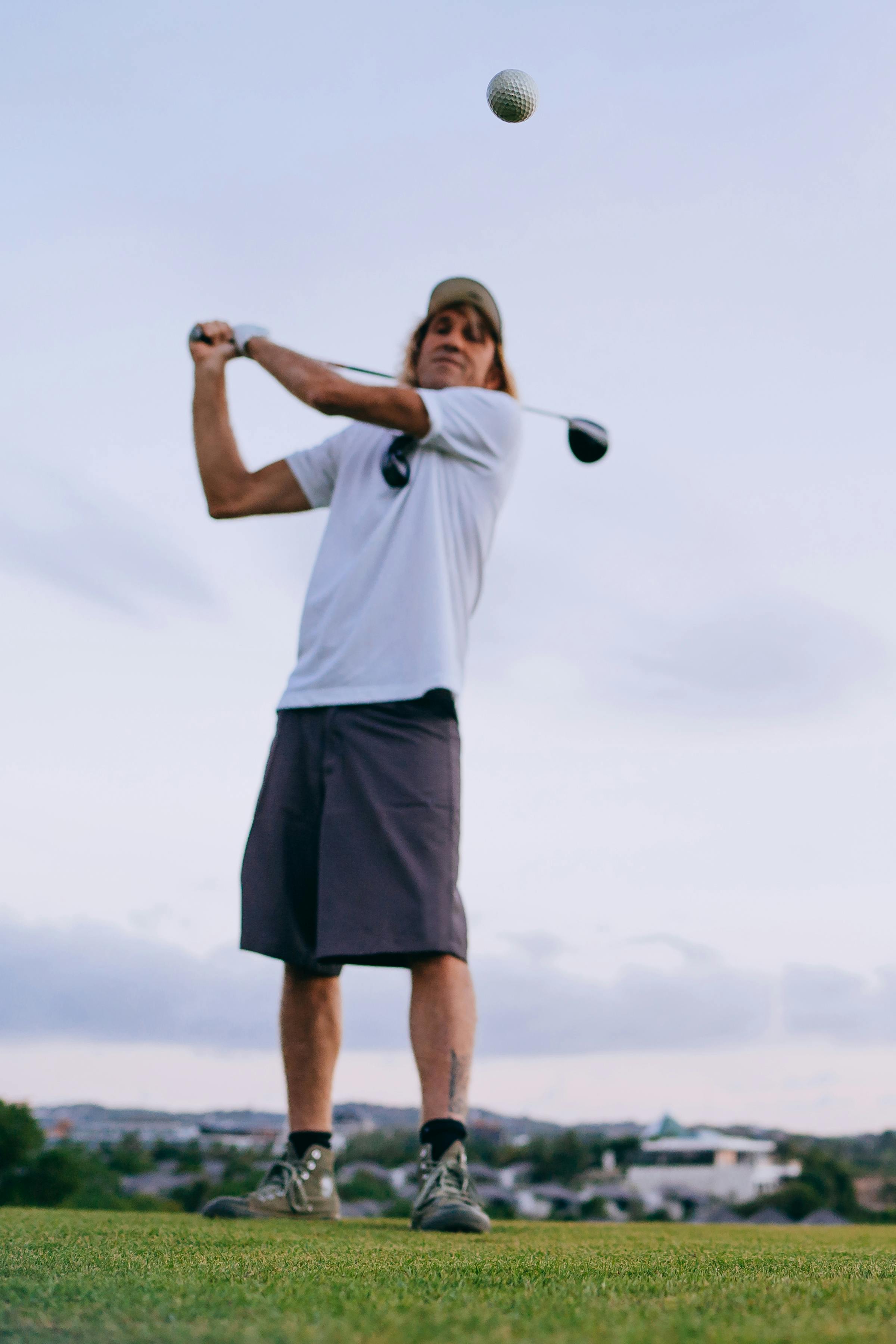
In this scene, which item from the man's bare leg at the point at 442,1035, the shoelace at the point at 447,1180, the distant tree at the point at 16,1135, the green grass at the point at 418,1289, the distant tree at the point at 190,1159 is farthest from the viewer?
the distant tree at the point at 190,1159

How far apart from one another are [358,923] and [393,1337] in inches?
73.6

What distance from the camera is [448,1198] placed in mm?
2605

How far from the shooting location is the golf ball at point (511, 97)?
4168mm

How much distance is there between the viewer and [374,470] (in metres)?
3.43

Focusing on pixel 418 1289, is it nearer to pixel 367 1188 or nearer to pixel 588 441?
pixel 588 441

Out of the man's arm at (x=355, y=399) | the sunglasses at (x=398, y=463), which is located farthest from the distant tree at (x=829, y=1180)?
the man's arm at (x=355, y=399)

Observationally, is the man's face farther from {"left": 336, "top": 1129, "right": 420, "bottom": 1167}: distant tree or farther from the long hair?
{"left": 336, "top": 1129, "right": 420, "bottom": 1167}: distant tree

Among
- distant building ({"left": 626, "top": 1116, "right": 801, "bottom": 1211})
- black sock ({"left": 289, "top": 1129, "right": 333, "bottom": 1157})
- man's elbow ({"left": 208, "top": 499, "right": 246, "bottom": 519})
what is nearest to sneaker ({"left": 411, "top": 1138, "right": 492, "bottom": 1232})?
black sock ({"left": 289, "top": 1129, "right": 333, "bottom": 1157})

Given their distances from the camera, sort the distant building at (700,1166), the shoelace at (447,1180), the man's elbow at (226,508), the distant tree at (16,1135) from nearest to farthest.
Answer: the shoelace at (447,1180) < the man's elbow at (226,508) < the distant tree at (16,1135) < the distant building at (700,1166)

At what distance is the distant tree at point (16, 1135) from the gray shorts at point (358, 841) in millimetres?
19770

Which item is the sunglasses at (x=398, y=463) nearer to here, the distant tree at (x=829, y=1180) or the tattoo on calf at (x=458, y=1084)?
the tattoo on calf at (x=458, y=1084)

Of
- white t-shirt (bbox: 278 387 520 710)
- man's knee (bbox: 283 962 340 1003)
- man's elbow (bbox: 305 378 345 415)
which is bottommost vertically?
man's knee (bbox: 283 962 340 1003)

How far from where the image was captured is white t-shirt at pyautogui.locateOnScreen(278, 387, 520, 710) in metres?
3.09

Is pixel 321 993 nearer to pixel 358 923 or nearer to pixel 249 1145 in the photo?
pixel 358 923
